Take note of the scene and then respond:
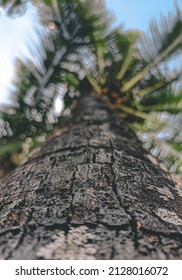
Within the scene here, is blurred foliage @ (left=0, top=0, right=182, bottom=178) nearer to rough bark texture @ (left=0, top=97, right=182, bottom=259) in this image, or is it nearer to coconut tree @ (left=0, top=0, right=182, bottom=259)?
coconut tree @ (left=0, top=0, right=182, bottom=259)

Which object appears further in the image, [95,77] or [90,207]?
[95,77]

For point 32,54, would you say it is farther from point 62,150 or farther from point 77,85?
point 62,150

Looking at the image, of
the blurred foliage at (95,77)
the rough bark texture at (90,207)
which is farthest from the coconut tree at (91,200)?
the blurred foliage at (95,77)

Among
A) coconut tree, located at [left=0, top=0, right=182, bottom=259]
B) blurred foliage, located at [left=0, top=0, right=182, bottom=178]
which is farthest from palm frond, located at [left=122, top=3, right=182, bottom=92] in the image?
coconut tree, located at [left=0, top=0, right=182, bottom=259]

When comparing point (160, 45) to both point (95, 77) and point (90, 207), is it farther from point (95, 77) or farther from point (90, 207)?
point (90, 207)

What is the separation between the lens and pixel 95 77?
4051 mm

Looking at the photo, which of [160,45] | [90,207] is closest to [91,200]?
[90,207]

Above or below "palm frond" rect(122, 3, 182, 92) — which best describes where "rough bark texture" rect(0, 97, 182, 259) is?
below

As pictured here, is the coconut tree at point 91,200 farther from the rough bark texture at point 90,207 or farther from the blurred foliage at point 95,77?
the blurred foliage at point 95,77

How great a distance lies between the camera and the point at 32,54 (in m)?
3.79

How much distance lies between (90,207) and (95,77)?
335 centimetres

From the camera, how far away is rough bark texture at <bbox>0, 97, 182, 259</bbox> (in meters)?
0.67

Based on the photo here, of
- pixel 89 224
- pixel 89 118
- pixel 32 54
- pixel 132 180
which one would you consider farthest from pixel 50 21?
pixel 89 224

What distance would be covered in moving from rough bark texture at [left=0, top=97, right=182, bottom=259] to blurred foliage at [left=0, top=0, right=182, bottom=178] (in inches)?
91.7
